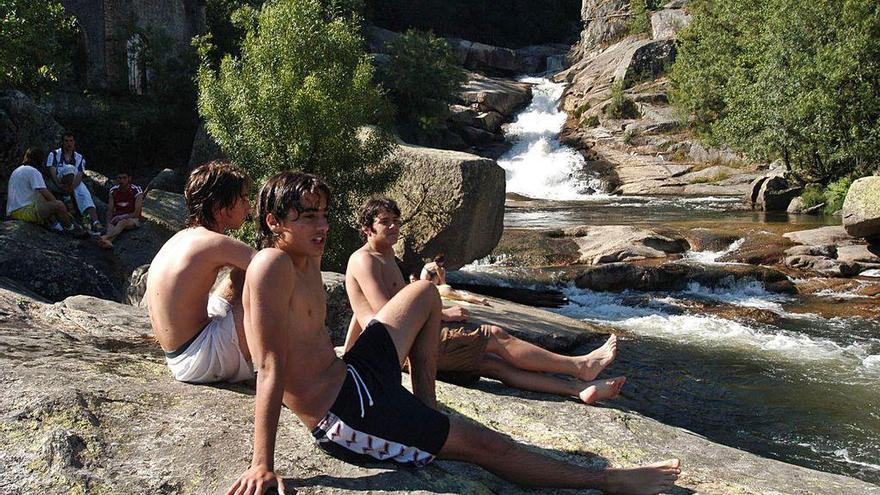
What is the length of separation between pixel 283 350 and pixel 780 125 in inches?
944

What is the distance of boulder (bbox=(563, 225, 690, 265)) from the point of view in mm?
17922

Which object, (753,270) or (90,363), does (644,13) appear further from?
(90,363)

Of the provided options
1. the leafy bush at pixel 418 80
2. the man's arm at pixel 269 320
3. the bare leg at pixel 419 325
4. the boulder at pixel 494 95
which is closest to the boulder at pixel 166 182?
the leafy bush at pixel 418 80

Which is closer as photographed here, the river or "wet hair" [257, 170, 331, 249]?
"wet hair" [257, 170, 331, 249]

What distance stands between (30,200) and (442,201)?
255 inches

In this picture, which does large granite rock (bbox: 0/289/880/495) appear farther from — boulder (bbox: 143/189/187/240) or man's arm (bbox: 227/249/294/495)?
boulder (bbox: 143/189/187/240)

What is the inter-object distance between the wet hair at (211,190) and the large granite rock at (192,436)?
917 millimetres

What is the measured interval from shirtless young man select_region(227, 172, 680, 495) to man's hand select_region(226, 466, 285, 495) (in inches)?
9.1

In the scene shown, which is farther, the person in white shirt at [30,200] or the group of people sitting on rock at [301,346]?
the person in white shirt at [30,200]

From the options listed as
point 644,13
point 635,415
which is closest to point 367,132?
point 635,415

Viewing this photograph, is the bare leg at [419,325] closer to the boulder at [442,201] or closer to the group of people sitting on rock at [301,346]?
the group of people sitting on rock at [301,346]

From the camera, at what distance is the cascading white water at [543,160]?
33.2 metres

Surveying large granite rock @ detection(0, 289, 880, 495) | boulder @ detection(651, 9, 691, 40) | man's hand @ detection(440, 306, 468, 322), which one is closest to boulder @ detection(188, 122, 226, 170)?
large granite rock @ detection(0, 289, 880, 495)

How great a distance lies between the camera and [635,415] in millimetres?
5242
